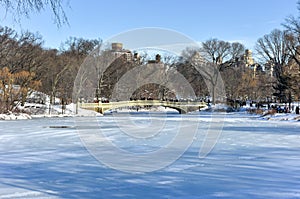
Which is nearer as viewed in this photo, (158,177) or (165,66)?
(158,177)

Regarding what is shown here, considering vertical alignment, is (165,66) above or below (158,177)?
above

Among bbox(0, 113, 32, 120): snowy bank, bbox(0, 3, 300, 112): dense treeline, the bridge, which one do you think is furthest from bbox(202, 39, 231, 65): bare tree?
bbox(0, 113, 32, 120): snowy bank

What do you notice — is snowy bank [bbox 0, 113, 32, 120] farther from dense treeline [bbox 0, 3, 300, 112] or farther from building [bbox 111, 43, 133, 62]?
building [bbox 111, 43, 133, 62]

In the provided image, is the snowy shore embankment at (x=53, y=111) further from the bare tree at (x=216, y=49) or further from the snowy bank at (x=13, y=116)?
the bare tree at (x=216, y=49)

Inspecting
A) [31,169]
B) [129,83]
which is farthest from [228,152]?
[129,83]

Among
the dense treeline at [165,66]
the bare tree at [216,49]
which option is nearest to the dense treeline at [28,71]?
the dense treeline at [165,66]

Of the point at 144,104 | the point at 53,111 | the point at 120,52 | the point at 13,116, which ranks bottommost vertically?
the point at 13,116

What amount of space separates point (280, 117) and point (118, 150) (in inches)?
885

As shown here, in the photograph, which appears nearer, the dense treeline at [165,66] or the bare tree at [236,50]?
the dense treeline at [165,66]

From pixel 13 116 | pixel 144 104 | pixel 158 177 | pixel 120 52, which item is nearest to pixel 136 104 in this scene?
pixel 144 104

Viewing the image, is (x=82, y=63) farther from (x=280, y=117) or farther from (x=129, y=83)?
(x=280, y=117)

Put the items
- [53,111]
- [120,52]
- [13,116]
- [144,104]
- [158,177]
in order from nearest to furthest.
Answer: [158,177] < [13,116] < [53,111] < [144,104] < [120,52]

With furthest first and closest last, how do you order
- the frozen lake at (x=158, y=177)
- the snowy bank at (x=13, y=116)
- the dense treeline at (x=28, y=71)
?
the dense treeline at (x=28, y=71)
the snowy bank at (x=13, y=116)
the frozen lake at (x=158, y=177)

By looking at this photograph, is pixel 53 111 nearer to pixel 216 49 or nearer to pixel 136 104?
pixel 136 104
